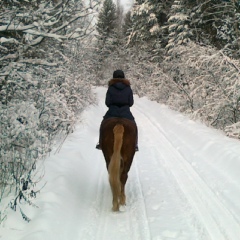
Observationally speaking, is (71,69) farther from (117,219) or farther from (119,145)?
(117,219)

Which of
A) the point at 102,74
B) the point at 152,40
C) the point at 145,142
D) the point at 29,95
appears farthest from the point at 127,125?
the point at 102,74

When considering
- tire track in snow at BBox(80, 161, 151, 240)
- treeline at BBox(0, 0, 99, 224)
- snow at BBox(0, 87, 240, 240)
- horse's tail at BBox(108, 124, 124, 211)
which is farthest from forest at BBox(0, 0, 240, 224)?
horse's tail at BBox(108, 124, 124, 211)

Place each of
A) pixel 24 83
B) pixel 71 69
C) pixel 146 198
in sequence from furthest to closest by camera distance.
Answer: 1. pixel 71 69
2. pixel 24 83
3. pixel 146 198

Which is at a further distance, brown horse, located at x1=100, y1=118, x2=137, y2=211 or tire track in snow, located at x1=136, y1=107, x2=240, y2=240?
brown horse, located at x1=100, y1=118, x2=137, y2=211

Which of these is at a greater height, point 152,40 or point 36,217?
point 152,40

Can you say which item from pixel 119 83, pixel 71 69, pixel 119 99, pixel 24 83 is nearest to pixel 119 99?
pixel 119 99

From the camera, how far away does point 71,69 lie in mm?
13703

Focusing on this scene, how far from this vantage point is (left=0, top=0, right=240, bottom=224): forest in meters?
4.79

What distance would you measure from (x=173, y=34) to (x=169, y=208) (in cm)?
1603

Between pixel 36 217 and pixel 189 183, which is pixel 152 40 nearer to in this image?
pixel 189 183

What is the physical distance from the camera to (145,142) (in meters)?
11.3

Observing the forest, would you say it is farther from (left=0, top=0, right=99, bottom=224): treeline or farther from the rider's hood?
the rider's hood

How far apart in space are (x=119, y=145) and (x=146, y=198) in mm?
1390

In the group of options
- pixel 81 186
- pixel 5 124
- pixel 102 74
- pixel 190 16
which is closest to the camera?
pixel 5 124
